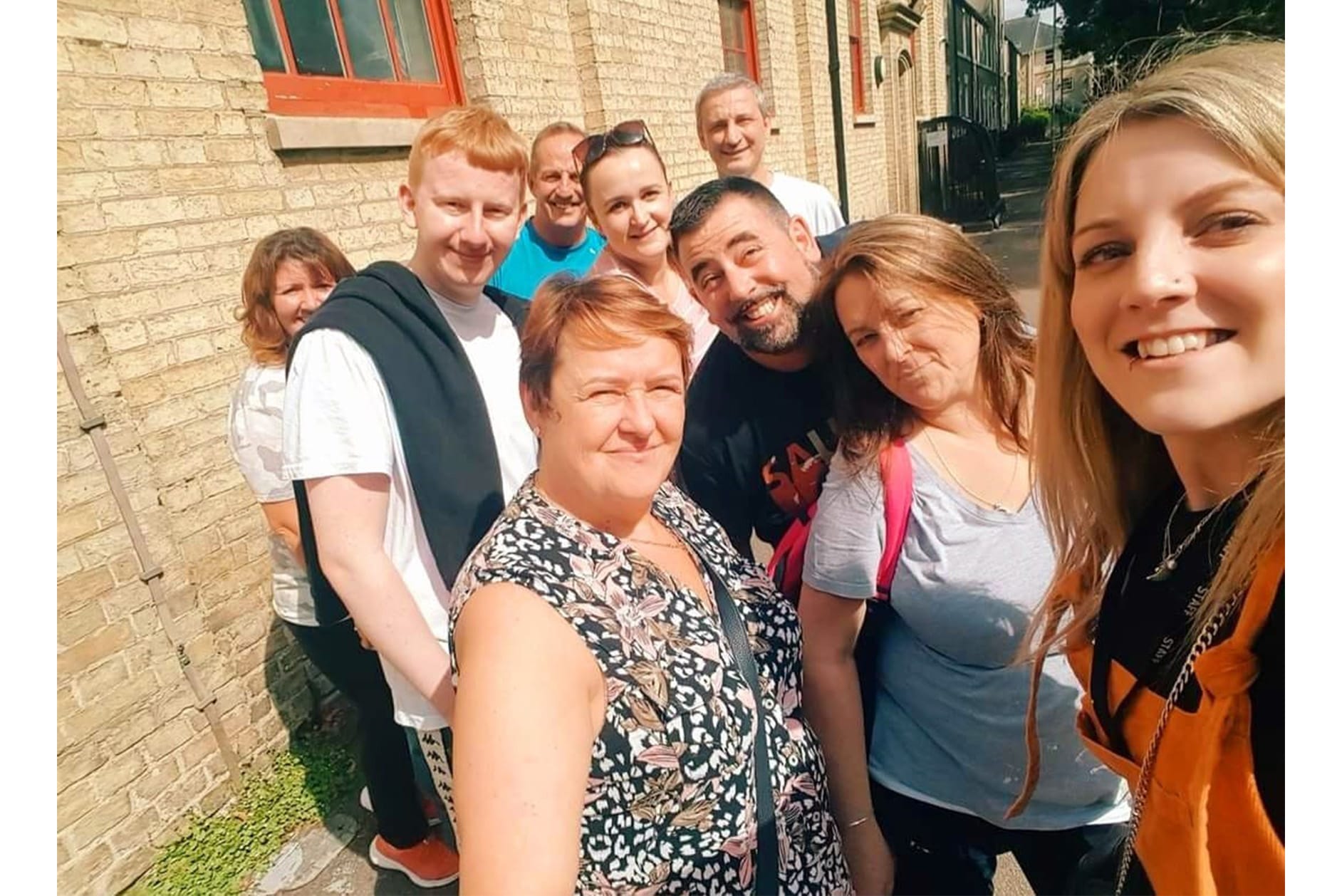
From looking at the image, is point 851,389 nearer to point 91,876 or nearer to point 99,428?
point 99,428

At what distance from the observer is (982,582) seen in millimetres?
1442

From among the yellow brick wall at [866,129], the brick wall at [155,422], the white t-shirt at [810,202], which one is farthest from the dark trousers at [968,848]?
the yellow brick wall at [866,129]

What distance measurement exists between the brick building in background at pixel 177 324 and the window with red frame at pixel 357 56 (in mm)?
12

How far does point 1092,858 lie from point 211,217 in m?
3.61

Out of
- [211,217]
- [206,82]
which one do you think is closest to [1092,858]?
[211,217]

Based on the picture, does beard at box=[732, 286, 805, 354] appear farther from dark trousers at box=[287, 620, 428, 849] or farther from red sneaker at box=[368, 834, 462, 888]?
red sneaker at box=[368, 834, 462, 888]

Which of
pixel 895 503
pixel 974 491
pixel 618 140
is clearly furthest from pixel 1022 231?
pixel 895 503

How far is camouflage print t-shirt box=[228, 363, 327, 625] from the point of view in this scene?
7.68ft

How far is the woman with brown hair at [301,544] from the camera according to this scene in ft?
7.73


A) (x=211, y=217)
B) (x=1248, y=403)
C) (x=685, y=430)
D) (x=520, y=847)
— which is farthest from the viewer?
(x=211, y=217)

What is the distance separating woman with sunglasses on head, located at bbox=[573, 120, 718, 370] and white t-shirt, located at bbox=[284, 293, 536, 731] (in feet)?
3.21

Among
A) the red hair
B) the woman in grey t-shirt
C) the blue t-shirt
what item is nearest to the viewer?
the red hair

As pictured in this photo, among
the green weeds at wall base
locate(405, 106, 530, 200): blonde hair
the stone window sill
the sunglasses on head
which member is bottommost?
the green weeds at wall base

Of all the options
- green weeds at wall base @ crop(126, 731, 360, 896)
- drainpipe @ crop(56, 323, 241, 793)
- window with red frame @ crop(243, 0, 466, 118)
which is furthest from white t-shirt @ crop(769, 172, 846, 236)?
green weeds at wall base @ crop(126, 731, 360, 896)
